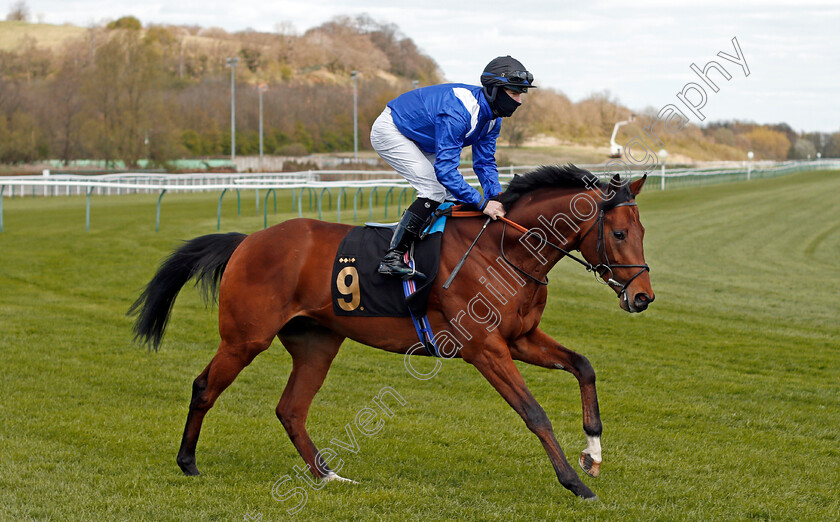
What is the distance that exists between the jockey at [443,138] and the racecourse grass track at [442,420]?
115 cm

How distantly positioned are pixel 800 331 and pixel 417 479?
6201mm

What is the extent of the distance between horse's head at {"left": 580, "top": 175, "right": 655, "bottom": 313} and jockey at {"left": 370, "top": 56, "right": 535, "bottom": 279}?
491 mm

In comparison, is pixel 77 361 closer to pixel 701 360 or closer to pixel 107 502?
pixel 107 502

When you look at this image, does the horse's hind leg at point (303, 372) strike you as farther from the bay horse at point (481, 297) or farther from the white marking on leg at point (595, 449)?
the white marking on leg at point (595, 449)

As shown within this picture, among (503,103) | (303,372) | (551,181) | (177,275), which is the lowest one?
(303,372)

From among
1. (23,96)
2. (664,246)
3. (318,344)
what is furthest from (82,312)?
(23,96)

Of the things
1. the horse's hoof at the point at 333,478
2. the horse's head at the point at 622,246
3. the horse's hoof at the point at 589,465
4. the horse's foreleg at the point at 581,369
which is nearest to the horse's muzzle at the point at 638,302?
the horse's head at the point at 622,246

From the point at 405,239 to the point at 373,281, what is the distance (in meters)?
0.28

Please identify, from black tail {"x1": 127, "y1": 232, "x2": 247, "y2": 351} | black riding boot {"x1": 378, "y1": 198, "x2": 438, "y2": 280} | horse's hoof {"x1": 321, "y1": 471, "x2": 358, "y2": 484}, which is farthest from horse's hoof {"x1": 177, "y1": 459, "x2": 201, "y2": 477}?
black riding boot {"x1": 378, "y1": 198, "x2": 438, "y2": 280}

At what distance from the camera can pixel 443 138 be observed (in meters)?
3.87

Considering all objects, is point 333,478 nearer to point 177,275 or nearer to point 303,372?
point 303,372

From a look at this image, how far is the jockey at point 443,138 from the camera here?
390 centimetres

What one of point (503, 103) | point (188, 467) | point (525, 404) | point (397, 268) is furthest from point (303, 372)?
point (503, 103)

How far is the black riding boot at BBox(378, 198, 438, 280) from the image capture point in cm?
401
